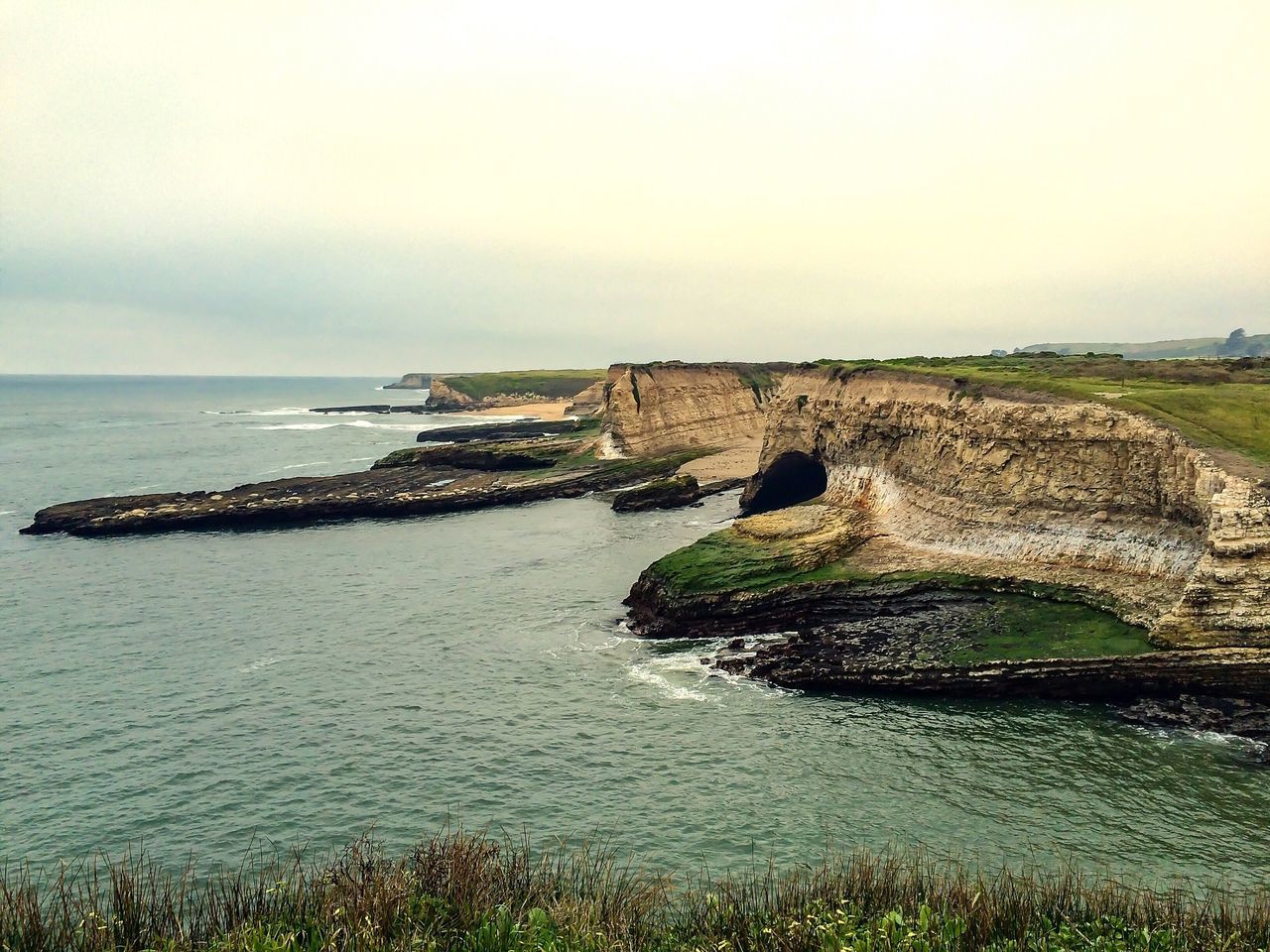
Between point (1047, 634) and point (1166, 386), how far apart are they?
689 inches

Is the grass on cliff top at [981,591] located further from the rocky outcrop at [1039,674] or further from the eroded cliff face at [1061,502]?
the eroded cliff face at [1061,502]

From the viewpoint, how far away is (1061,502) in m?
37.6

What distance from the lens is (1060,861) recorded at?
20781 millimetres

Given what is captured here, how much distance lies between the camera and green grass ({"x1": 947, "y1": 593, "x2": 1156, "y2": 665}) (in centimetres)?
3069

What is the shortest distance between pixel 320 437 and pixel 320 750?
12948cm

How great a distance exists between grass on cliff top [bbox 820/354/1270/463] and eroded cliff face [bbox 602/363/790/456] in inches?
1601

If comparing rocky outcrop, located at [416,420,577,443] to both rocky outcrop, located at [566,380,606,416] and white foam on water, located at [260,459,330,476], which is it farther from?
rocky outcrop, located at [566,380,606,416]

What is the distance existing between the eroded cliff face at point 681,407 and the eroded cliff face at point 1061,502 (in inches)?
1702

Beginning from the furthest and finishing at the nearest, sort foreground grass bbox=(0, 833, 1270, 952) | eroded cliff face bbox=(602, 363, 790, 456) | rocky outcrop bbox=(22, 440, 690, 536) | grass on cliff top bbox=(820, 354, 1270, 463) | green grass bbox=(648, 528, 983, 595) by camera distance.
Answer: eroded cliff face bbox=(602, 363, 790, 456) → rocky outcrop bbox=(22, 440, 690, 536) → green grass bbox=(648, 528, 983, 595) → grass on cliff top bbox=(820, 354, 1270, 463) → foreground grass bbox=(0, 833, 1270, 952)

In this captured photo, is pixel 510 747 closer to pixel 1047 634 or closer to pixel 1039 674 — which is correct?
pixel 1039 674

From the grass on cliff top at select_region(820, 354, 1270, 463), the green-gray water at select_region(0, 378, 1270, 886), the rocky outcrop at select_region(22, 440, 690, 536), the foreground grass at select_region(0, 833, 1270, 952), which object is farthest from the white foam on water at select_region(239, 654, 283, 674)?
the grass on cliff top at select_region(820, 354, 1270, 463)

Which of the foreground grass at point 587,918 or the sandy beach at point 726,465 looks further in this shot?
the sandy beach at point 726,465

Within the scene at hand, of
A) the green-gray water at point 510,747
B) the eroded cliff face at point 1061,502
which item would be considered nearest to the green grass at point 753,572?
the eroded cliff face at point 1061,502

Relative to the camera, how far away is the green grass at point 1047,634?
3069cm
